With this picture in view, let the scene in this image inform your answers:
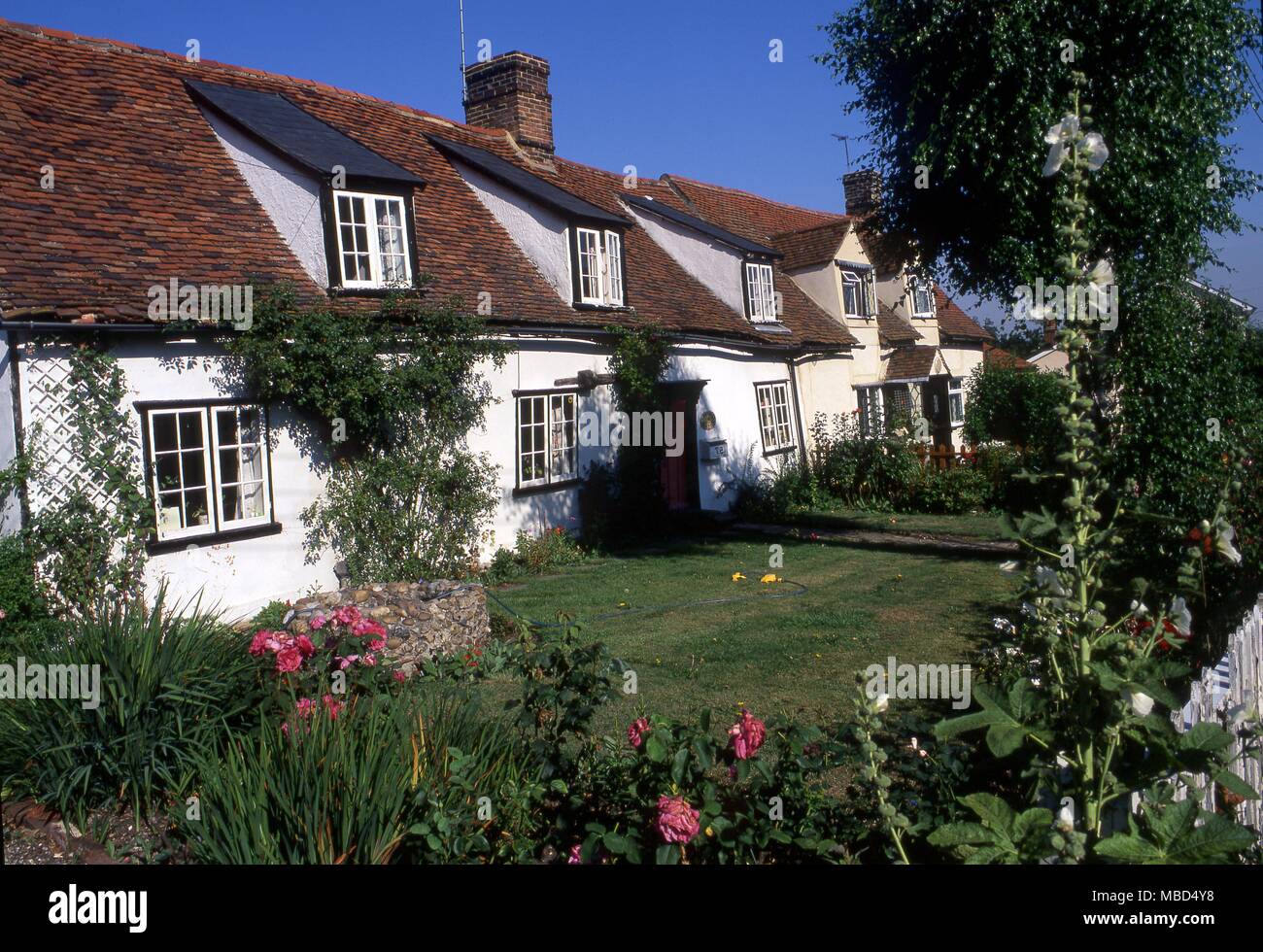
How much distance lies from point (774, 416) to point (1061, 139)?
711 inches

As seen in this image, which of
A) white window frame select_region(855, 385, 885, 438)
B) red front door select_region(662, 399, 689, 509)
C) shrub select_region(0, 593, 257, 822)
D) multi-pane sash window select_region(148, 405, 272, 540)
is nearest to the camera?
shrub select_region(0, 593, 257, 822)

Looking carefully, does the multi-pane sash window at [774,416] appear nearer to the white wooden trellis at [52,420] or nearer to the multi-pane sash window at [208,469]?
the multi-pane sash window at [208,469]

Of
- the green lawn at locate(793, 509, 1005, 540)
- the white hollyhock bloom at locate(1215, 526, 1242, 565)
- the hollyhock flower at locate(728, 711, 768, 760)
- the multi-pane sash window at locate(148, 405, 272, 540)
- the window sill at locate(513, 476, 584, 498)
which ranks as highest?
the multi-pane sash window at locate(148, 405, 272, 540)

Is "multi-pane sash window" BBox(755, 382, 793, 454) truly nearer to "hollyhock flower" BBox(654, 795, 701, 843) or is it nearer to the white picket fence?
the white picket fence

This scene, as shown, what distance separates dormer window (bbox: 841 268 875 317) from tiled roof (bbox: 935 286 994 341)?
505 cm

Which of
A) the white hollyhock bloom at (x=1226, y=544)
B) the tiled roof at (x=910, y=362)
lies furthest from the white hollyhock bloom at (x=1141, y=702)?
the tiled roof at (x=910, y=362)

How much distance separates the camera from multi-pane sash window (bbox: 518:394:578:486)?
1420 cm

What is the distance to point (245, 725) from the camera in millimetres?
5465

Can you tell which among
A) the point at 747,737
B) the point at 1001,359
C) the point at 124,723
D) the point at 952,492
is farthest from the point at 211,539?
the point at 1001,359

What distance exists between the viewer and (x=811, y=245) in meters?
24.5

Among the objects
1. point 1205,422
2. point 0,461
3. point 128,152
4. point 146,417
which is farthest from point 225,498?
point 1205,422

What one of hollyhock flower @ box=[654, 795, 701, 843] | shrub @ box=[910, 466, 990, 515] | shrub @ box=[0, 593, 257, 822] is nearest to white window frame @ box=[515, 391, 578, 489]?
shrub @ box=[910, 466, 990, 515]

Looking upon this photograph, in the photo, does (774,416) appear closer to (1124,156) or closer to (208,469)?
(1124,156)
